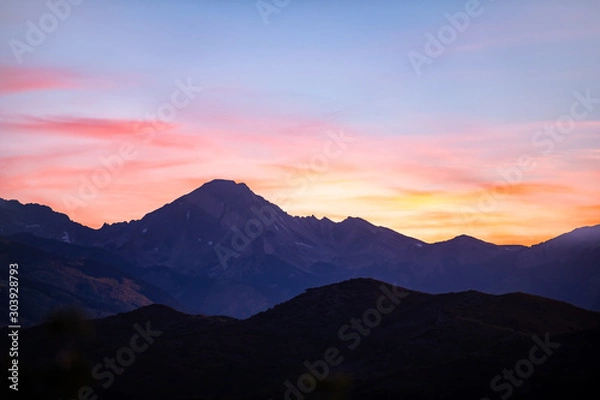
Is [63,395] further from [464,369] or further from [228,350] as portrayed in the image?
[228,350]

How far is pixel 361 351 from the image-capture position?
16125cm

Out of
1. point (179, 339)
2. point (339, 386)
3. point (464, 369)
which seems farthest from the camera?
point (179, 339)

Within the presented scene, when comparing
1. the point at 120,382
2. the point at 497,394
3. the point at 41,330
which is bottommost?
the point at 497,394

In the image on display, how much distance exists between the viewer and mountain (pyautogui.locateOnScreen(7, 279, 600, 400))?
120 metres

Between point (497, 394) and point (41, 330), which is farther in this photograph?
point (41, 330)

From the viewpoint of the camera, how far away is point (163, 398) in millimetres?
135750

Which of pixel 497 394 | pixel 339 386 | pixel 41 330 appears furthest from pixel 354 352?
pixel 339 386

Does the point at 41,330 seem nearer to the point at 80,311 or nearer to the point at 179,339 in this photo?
the point at 179,339

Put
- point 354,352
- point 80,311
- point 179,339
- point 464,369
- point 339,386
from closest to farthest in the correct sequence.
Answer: point 80,311
point 339,386
point 464,369
point 354,352
point 179,339

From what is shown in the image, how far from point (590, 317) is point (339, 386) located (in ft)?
368

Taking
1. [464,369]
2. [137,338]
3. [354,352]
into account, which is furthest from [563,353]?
[137,338]

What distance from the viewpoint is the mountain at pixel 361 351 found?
11962cm

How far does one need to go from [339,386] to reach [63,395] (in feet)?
102

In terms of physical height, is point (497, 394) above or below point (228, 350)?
below
